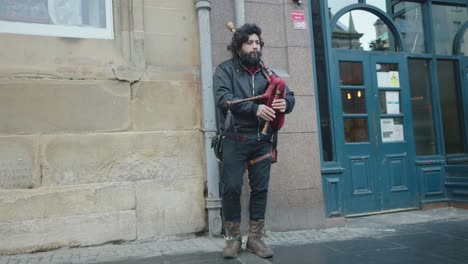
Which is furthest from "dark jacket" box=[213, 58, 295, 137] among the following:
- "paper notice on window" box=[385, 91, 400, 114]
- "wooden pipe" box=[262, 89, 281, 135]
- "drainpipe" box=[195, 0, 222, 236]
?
"paper notice on window" box=[385, 91, 400, 114]

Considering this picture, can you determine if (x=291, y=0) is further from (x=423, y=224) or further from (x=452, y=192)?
(x=452, y=192)

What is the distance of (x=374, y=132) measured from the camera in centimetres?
589

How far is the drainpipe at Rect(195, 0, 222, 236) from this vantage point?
4.41 m

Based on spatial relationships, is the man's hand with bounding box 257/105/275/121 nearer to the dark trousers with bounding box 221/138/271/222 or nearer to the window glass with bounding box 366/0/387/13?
the dark trousers with bounding box 221/138/271/222

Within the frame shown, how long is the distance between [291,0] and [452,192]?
3.92m

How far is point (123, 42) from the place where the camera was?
440 cm

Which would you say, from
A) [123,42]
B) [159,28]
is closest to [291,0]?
[159,28]

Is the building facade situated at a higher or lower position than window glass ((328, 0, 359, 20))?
lower


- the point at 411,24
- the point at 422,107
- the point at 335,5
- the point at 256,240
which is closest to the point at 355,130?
the point at 422,107

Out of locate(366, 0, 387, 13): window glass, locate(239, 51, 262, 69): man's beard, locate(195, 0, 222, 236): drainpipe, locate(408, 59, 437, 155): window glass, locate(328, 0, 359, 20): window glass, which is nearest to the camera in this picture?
locate(239, 51, 262, 69): man's beard

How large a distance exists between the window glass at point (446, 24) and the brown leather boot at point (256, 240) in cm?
480

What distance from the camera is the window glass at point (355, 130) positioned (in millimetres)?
5738

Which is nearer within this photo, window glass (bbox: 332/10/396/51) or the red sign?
the red sign

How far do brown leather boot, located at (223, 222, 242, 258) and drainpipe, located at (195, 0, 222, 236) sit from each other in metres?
0.66
